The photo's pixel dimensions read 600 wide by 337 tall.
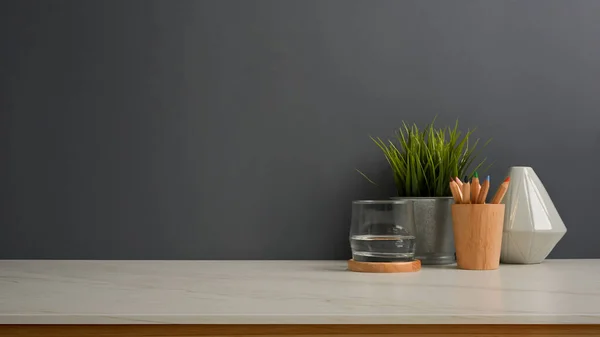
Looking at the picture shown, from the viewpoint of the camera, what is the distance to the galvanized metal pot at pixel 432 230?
1.32 m

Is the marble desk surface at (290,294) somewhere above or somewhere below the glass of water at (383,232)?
below

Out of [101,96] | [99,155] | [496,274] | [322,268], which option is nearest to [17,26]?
[101,96]

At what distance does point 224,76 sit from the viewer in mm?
1486

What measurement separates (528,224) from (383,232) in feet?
1.05

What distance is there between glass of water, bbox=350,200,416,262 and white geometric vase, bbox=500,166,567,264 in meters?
A: 0.23

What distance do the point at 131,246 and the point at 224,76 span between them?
1.44ft

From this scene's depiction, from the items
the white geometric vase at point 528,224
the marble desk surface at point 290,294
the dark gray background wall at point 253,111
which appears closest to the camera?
the marble desk surface at point 290,294

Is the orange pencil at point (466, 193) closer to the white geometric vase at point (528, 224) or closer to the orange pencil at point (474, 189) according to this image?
the orange pencil at point (474, 189)

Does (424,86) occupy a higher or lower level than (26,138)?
higher

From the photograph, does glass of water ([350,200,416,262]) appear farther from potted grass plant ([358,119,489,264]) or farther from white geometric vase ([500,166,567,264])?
white geometric vase ([500,166,567,264])

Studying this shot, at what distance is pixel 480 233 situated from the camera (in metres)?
1.23

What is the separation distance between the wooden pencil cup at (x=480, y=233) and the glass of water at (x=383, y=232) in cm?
→ 10

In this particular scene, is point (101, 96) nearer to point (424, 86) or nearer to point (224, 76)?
point (224, 76)

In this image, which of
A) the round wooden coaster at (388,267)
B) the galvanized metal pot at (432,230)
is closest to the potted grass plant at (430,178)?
the galvanized metal pot at (432,230)
